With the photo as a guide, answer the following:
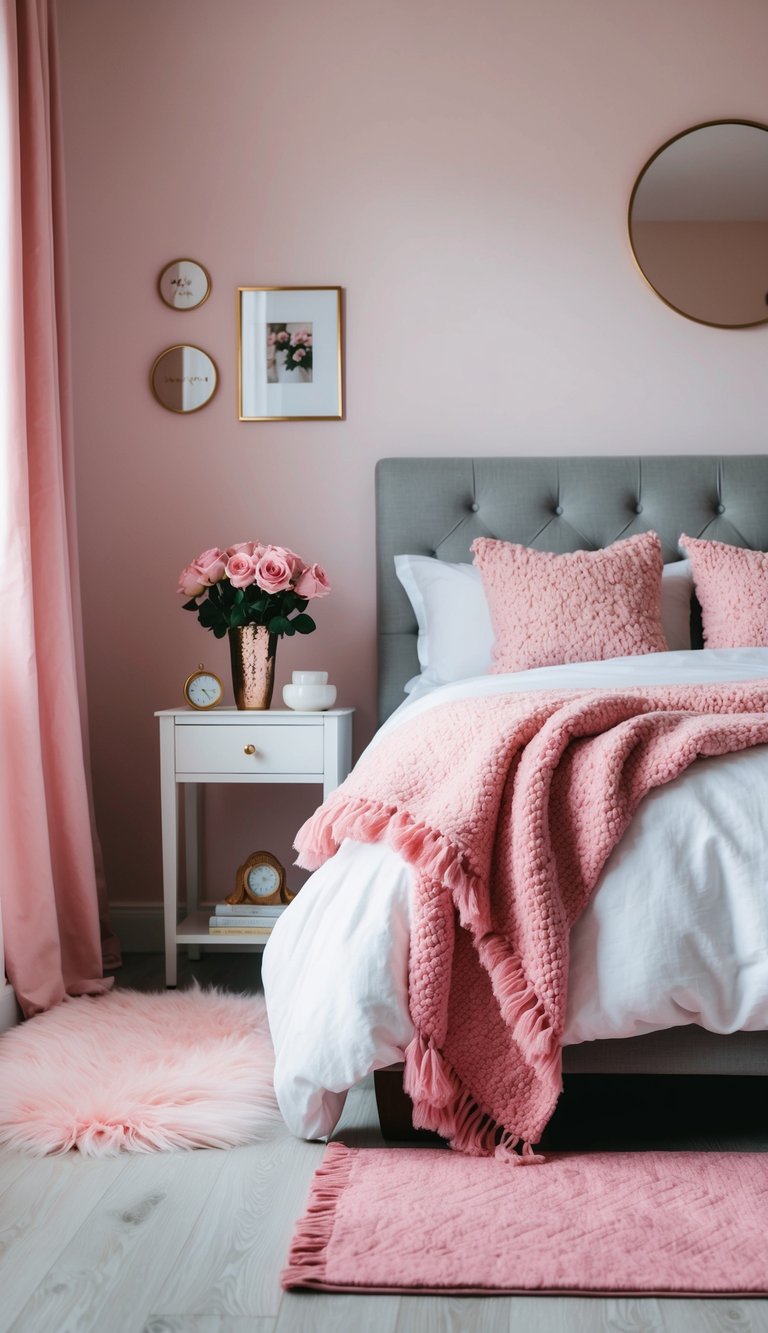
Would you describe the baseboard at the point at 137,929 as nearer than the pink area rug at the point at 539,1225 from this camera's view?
No

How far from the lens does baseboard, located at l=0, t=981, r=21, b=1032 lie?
2.23 m

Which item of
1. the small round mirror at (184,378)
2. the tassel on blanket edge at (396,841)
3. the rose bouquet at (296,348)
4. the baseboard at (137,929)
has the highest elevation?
the rose bouquet at (296,348)

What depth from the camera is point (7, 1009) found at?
7.40ft

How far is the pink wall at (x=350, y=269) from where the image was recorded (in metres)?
3.16

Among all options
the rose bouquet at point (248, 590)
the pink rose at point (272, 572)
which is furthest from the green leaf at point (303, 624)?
the pink rose at point (272, 572)

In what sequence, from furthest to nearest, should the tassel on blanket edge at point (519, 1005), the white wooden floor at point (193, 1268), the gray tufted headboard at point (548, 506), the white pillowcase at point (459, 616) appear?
the gray tufted headboard at point (548, 506) → the white pillowcase at point (459, 616) → the tassel on blanket edge at point (519, 1005) → the white wooden floor at point (193, 1268)

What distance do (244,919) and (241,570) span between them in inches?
33.3

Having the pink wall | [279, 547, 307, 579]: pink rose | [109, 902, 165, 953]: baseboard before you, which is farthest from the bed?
[109, 902, 165, 953]: baseboard

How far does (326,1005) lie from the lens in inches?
61.6

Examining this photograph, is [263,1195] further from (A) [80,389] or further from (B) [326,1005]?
(A) [80,389]

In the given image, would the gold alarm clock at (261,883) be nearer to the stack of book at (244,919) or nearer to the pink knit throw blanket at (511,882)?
the stack of book at (244,919)

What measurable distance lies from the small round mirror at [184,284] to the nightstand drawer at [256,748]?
4.17 ft

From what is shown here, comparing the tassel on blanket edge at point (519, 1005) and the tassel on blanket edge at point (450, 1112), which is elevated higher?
the tassel on blanket edge at point (519, 1005)

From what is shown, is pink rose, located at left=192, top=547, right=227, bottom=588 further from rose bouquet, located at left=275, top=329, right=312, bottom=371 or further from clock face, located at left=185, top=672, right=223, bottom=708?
rose bouquet, located at left=275, top=329, right=312, bottom=371
